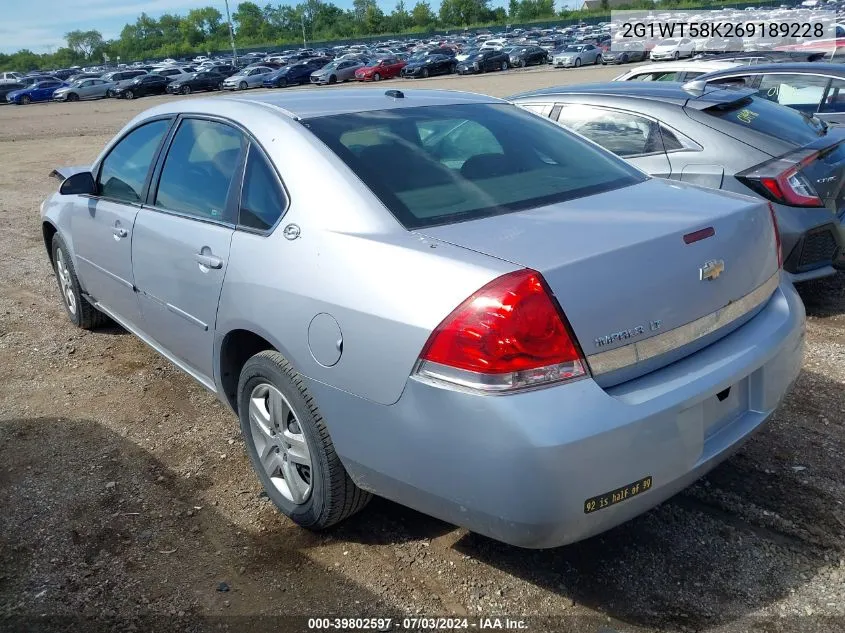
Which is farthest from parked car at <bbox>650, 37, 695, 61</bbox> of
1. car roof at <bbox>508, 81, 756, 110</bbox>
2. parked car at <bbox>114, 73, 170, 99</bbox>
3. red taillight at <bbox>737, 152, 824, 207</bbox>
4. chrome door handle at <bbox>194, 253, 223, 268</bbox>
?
chrome door handle at <bbox>194, 253, 223, 268</bbox>

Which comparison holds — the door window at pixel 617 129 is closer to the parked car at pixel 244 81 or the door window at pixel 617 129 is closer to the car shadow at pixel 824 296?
the car shadow at pixel 824 296

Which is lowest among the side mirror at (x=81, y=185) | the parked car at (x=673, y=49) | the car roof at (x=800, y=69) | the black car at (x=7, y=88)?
the parked car at (x=673, y=49)

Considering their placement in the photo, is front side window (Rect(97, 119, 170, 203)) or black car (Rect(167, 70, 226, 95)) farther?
black car (Rect(167, 70, 226, 95))

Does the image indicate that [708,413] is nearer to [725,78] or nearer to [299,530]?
[299,530]

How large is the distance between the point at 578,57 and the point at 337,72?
47.3 feet

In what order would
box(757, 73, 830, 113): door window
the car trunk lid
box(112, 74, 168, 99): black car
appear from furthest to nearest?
box(112, 74, 168, 99): black car
box(757, 73, 830, 113): door window
the car trunk lid

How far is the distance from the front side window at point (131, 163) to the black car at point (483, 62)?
44604mm

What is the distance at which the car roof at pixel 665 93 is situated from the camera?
5426 mm

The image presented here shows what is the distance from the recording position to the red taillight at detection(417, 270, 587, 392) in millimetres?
2266

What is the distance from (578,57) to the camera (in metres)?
44.5

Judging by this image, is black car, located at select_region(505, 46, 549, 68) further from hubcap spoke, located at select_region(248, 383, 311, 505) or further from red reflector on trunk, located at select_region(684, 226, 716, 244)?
red reflector on trunk, located at select_region(684, 226, 716, 244)

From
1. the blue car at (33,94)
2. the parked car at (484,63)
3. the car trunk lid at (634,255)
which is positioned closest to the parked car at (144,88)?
the blue car at (33,94)

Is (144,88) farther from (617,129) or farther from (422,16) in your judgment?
(422,16)

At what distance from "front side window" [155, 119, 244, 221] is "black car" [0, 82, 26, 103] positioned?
5299 cm
